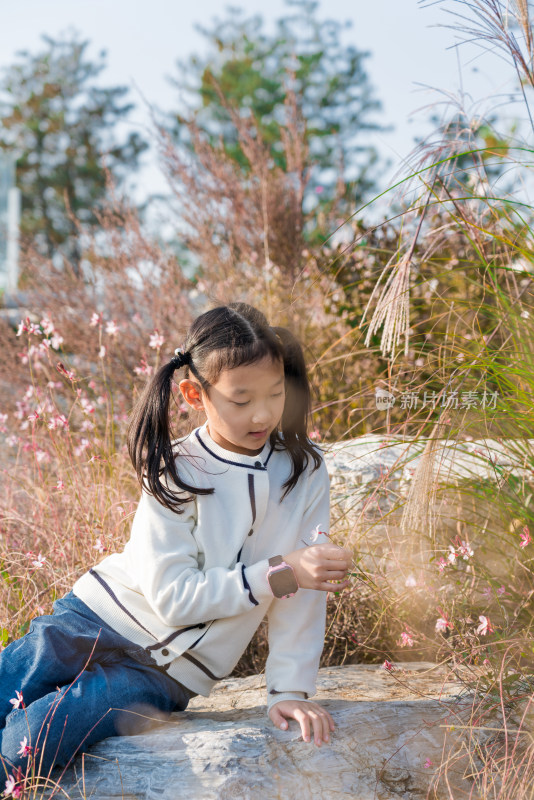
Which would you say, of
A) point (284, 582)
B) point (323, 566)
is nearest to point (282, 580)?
point (284, 582)

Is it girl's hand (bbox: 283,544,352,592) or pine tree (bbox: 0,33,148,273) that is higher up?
pine tree (bbox: 0,33,148,273)

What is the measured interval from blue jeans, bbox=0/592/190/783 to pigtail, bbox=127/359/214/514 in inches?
15.5

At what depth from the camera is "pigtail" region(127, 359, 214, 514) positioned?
1838 millimetres

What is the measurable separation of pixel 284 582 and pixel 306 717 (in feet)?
1.04

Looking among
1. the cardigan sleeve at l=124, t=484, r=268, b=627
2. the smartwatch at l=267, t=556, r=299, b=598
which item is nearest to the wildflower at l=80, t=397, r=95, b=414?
the cardigan sleeve at l=124, t=484, r=268, b=627

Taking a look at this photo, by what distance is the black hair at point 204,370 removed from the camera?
5.93 feet

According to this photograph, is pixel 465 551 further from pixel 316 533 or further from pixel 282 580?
pixel 282 580

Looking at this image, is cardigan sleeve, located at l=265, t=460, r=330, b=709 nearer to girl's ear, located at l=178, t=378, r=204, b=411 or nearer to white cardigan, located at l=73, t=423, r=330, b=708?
white cardigan, located at l=73, t=423, r=330, b=708

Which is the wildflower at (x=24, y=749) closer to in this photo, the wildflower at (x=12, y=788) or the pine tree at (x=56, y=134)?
the wildflower at (x=12, y=788)

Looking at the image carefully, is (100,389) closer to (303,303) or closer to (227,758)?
(303,303)

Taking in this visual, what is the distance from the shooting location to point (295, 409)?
6.64 ft

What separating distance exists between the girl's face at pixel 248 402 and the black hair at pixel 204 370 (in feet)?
0.07

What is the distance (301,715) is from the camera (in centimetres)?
175

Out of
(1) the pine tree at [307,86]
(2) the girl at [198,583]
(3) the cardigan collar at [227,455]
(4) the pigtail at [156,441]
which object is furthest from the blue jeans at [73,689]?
(1) the pine tree at [307,86]
